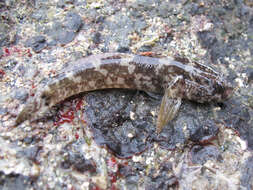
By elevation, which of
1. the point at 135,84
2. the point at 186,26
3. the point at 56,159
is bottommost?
the point at 56,159

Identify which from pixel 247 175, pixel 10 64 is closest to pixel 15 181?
pixel 10 64

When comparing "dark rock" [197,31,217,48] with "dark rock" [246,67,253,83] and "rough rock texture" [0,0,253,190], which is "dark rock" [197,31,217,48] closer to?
"rough rock texture" [0,0,253,190]

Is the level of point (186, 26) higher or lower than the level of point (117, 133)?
higher

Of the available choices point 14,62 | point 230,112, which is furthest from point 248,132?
point 14,62

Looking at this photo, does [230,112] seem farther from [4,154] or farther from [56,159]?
[4,154]

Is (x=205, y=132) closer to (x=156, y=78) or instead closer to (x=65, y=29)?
(x=156, y=78)

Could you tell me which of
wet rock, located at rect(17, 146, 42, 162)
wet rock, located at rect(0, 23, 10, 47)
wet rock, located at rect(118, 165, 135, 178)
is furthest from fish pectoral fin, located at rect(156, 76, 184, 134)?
wet rock, located at rect(0, 23, 10, 47)
